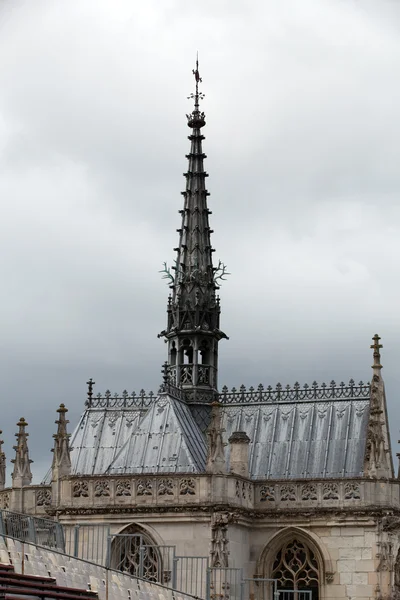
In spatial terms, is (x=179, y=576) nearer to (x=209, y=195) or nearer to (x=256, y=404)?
(x=256, y=404)

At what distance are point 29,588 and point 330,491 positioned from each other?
70.5ft

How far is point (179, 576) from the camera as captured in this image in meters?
52.9

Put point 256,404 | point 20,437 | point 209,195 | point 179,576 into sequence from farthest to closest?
point 209,195 < point 256,404 < point 20,437 < point 179,576

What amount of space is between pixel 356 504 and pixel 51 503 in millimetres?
11049

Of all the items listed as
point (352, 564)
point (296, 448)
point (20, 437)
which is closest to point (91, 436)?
point (20, 437)

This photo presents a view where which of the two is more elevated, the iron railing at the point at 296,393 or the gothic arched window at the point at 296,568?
the iron railing at the point at 296,393

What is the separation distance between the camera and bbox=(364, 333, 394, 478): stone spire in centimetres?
5523

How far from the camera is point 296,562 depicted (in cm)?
5519

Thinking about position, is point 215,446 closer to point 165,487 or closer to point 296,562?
point 165,487

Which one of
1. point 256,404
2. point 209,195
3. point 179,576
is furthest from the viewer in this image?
point 209,195

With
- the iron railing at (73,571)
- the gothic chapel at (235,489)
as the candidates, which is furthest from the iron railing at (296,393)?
the iron railing at (73,571)

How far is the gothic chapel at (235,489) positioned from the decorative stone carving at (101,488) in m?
0.05

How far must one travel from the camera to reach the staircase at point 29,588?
33812mm

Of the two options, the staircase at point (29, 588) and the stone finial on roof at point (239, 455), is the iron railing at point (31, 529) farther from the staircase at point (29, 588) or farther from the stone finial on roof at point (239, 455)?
the stone finial on roof at point (239, 455)
